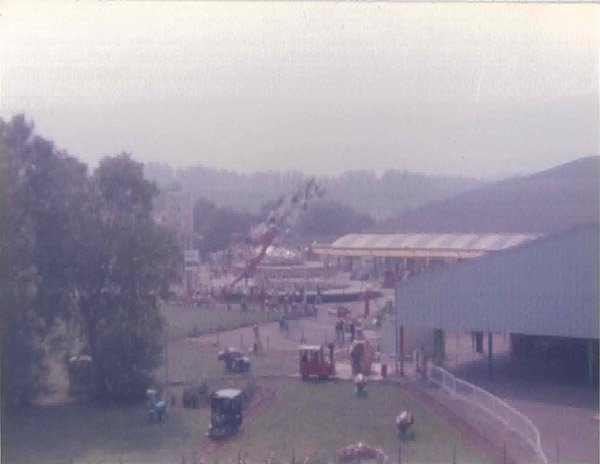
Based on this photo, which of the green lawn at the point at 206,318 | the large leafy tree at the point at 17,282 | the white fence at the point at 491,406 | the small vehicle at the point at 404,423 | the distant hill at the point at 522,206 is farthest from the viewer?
the green lawn at the point at 206,318

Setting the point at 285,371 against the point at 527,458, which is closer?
the point at 527,458

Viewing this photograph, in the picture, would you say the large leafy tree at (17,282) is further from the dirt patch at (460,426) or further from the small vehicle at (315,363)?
the dirt patch at (460,426)

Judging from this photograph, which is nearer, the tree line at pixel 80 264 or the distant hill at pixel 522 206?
the tree line at pixel 80 264

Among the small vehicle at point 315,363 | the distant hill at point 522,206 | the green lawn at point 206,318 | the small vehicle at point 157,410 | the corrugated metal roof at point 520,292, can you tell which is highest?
the distant hill at point 522,206

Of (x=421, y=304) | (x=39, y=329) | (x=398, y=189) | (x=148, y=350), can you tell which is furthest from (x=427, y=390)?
(x=39, y=329)

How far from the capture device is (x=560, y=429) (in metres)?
5.85

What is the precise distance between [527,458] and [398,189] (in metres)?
2.14

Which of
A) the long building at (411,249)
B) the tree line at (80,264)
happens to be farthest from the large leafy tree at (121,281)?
the long building at (411,249)

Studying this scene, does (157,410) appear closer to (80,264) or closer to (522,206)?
(80,264)

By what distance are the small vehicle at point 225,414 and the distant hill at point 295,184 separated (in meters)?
1.30

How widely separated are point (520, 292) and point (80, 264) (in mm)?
3020

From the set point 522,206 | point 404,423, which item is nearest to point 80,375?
point 404,423

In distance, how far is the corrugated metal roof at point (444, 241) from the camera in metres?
7.30

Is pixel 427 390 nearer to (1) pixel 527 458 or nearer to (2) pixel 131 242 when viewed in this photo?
(1) pixel 527 458
